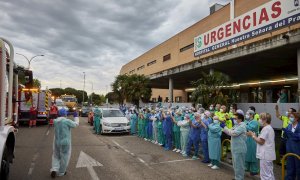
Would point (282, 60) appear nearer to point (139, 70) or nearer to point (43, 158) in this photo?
point (43, 158)

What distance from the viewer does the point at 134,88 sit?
110 ft

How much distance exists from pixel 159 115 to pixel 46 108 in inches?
567

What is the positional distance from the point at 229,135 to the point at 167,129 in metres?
4.19

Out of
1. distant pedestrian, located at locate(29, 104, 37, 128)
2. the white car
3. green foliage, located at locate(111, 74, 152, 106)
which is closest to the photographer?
the white car

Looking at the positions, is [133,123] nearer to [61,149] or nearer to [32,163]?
[32,163]

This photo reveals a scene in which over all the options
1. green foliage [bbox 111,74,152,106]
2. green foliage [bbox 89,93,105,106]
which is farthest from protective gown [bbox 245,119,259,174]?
green foliage [bbox 89,93,105,106]

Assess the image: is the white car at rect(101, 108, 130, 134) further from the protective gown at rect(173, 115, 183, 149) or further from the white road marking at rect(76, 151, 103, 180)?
the white road marking at rect(76, 151, 103, 180)

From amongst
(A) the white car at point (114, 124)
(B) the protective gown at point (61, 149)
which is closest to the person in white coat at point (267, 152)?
(B) the protective gown at point (61, 149)

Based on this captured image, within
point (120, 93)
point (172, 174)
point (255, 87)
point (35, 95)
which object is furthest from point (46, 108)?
point (172, 174)

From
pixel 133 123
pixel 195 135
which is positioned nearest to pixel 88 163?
pixel 195 135

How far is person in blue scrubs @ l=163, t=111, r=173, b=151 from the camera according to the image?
1248 centimetres

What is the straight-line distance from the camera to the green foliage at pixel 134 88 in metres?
33.4

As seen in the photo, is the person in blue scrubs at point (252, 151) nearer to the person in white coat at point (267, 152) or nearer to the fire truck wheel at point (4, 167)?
the person in white coat at point (267, 152)

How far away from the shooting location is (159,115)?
13758 millimetres
